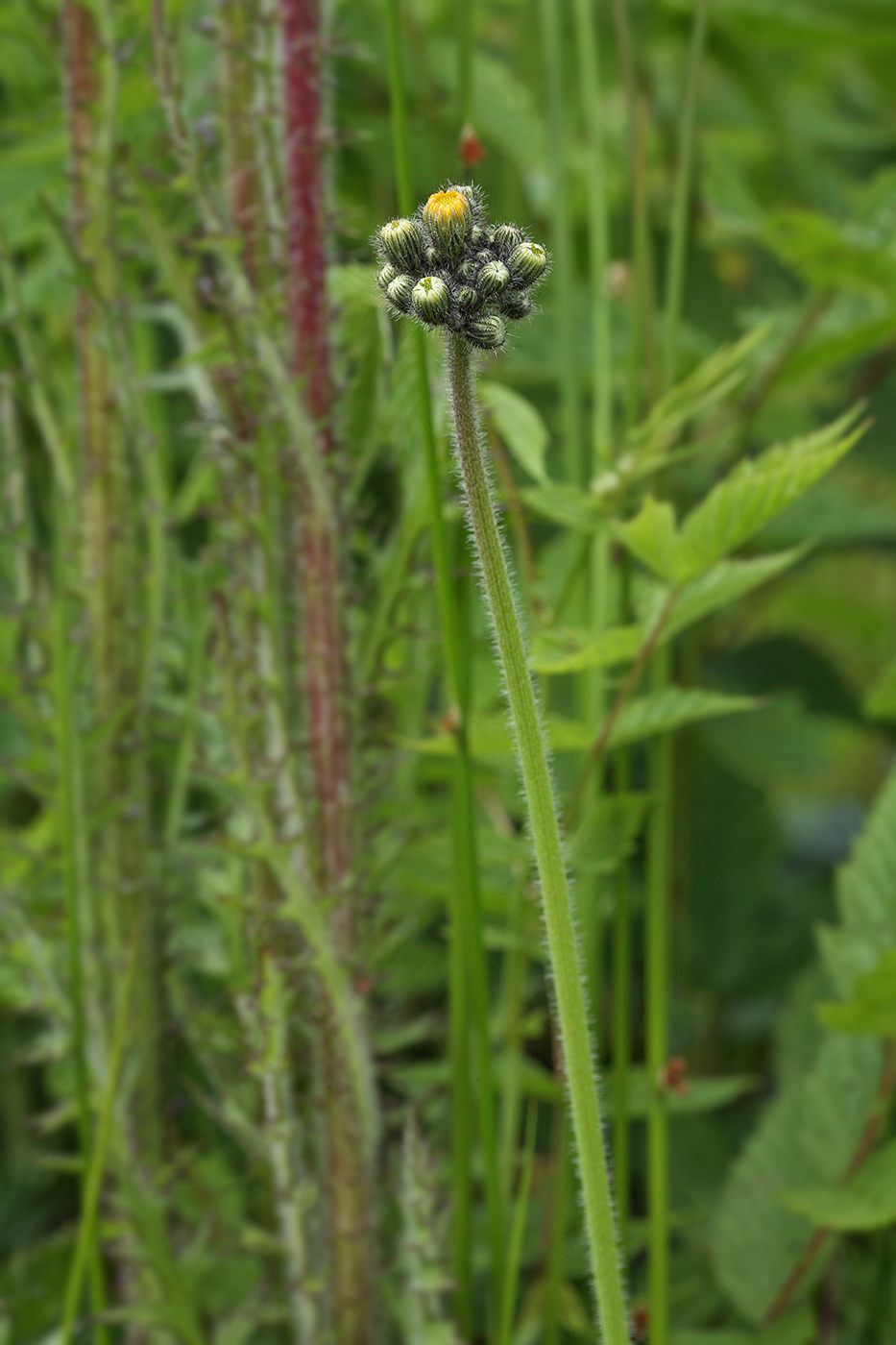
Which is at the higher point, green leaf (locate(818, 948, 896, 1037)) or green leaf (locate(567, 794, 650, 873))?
green leaf (locate(567, 794, 650, 873))

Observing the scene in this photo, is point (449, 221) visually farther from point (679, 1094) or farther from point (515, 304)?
point (679, 1094)

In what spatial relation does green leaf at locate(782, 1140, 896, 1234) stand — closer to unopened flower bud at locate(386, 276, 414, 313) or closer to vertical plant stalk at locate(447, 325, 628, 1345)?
vertical plant stalk at locate(447, 325, 628, 1345)

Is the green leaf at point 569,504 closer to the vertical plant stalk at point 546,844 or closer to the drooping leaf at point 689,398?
the drooping leaf at point 689,398

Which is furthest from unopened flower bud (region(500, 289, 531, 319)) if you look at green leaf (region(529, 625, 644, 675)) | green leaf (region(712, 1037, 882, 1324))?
green leaf (region(712, 1037, 882, 1324))

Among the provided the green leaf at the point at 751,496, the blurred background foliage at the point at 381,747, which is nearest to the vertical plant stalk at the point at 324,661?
the blurred background foliage at the point at 381,747

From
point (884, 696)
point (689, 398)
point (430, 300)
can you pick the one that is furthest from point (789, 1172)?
point (430, 300)
